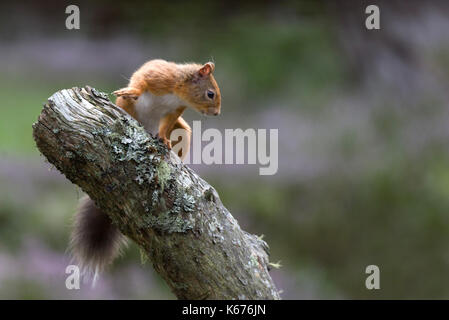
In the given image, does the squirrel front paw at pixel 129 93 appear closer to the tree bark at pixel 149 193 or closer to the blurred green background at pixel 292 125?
the tree bark at pixel 149 193

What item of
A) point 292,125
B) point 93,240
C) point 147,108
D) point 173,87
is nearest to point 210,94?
point 173,87

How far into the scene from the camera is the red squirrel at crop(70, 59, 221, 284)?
2.26m

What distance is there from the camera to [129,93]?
2180 millimetres

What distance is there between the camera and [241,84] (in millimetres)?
5750

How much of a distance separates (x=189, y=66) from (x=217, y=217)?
29.6 inches

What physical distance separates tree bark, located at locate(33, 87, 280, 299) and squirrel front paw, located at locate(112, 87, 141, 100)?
24 cm

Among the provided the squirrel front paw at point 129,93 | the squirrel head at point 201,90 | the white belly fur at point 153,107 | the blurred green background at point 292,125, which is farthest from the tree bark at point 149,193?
the blurred green background at point 292,125

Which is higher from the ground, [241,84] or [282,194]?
[241,84]

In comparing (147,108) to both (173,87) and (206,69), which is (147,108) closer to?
(173,87)

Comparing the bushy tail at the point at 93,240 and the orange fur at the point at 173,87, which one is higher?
the orange fur at the point at 173,87

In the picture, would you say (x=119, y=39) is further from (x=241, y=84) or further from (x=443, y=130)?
(x=443, y=130)

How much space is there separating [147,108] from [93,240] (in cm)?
58

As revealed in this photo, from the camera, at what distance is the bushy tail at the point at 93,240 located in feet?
7.53

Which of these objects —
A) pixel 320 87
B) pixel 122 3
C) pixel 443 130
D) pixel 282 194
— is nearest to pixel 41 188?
pixel 282 194
